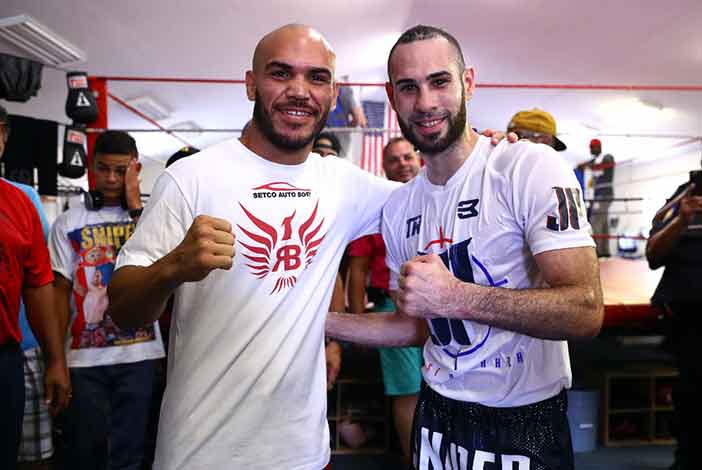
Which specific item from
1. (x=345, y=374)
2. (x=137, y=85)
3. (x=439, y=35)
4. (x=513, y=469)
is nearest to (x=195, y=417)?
(x=513, y=469)

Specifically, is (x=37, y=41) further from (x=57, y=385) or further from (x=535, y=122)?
(x=535, y=122)

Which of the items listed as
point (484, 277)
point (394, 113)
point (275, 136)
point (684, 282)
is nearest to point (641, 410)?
point (684, 282)

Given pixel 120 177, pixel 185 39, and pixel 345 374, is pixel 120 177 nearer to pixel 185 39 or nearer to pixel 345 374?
pixel 345 374

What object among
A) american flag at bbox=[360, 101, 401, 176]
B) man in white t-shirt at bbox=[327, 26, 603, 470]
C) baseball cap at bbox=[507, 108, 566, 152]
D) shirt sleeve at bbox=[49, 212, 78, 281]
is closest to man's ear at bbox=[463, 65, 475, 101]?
man in white t-shirt at bbox=[327, 26, 603, 470]

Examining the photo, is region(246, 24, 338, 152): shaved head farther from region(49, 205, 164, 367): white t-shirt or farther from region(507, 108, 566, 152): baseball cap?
region(507, 108, 566, 152): baseball cap

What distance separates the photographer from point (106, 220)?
2.25m

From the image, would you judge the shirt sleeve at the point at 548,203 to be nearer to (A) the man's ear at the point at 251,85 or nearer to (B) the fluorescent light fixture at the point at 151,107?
(A) the man's ear at the point at 251,85

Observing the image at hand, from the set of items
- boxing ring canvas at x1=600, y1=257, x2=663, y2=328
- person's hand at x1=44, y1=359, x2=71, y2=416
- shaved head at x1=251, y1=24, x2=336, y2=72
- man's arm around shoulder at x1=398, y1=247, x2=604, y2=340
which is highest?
shaved head at x1=251, y1=24, x2=336, y2=72

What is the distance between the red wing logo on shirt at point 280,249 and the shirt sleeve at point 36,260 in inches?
40.8

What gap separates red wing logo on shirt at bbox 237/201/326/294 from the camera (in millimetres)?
1264

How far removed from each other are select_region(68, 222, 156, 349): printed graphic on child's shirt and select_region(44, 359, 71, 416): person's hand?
16 cm

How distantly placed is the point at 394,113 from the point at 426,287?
65.3 inches

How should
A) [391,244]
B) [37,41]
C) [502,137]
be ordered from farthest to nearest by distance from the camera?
[37,41] < [391,244] < [502,137]

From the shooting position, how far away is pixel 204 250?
0.98 metres
